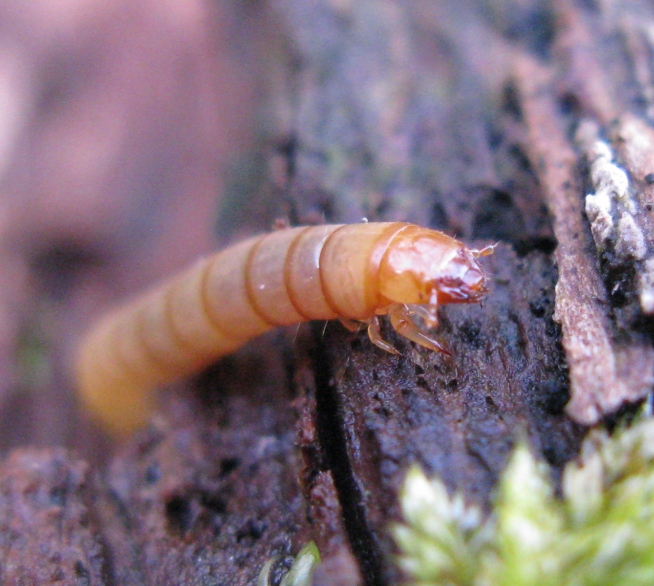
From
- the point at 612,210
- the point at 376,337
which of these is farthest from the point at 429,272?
the point at 612,210

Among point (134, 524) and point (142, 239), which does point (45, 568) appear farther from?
point (142, 239)

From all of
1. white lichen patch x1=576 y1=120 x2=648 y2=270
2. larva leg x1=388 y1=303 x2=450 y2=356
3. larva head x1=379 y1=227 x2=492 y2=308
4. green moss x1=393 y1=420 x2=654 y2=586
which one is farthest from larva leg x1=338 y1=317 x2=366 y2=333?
white lichen patch x1=576 y1=120 x2=648 y2=270

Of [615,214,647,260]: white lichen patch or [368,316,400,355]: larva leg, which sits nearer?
[615,214,647,260]: white lichen patch

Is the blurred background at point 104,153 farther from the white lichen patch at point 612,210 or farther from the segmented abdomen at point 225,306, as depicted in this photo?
the white lichen patch at point 612,210

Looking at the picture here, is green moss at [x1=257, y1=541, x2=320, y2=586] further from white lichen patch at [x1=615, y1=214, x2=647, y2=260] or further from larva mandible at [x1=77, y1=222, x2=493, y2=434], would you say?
white lichen patch at [x1=615, y1=214, x2=647, y2=260]

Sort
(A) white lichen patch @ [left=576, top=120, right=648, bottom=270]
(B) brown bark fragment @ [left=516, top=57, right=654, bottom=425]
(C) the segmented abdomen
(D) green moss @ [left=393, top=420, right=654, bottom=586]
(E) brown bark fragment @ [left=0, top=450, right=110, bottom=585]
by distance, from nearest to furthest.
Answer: (D) green moss @ [left=393, top=420, right=654, bottom=586], (B) brown bark fragment @ [left=516, top=57, right=654, bottom=425], (A) white lichen patch @ [left=576, top=120, right=648, bottom=270], (E) brown bark fragment @ [left=0, top=450, right=110, bottom=585], (C) the segmented abdomen

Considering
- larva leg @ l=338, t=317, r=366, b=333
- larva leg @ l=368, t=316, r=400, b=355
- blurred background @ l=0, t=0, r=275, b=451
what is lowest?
larva leg @ l=368, t=316, r=400, b=355

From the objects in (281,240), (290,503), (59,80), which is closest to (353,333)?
(281,240)
